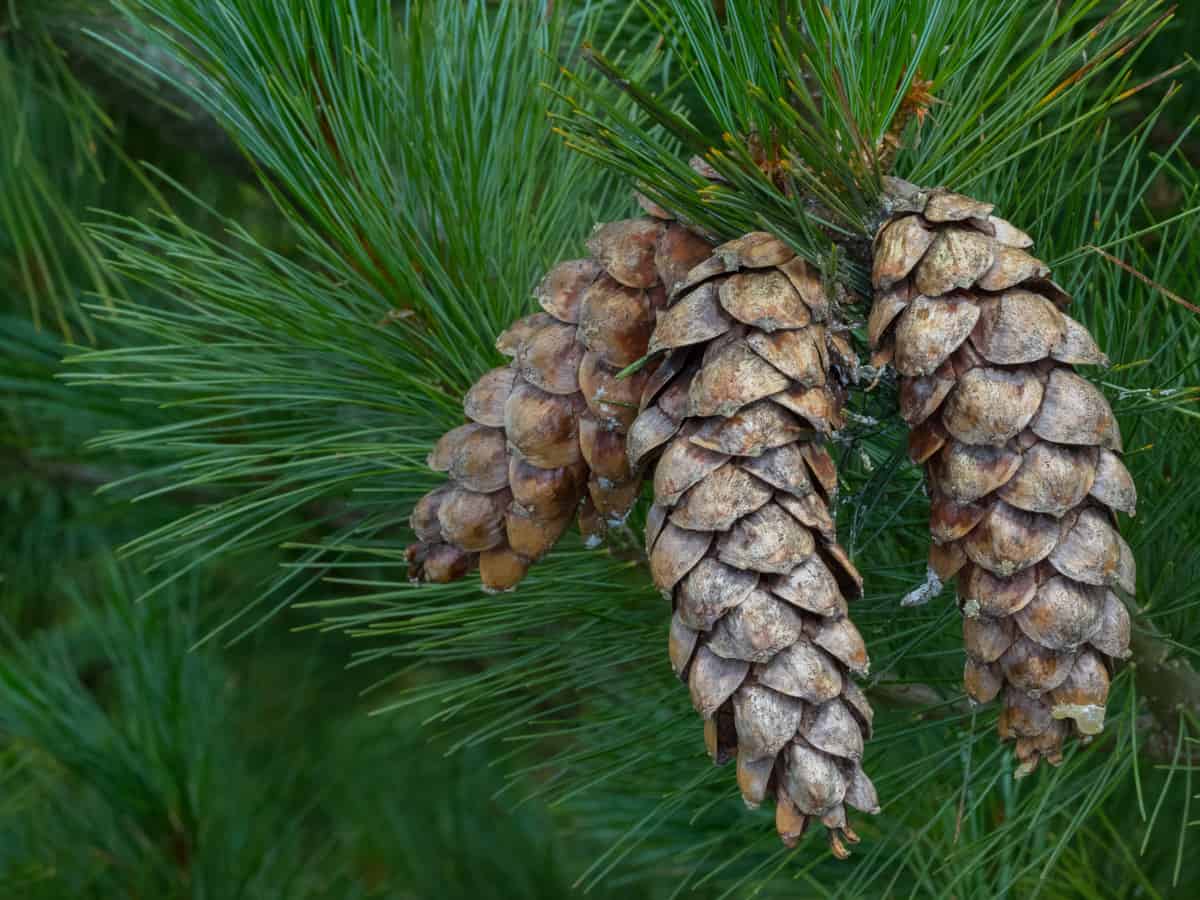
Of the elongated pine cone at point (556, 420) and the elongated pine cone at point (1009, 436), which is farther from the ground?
the elongated pine cone at point (1009, 436)

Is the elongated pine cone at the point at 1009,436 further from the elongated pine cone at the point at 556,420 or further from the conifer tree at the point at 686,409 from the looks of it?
the elongated pine cone at the point at 556,420

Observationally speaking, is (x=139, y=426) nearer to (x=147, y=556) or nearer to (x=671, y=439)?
(x=147, y=556)

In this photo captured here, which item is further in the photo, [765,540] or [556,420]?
[556,420]

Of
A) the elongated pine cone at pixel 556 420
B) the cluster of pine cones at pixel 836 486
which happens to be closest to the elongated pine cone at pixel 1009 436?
the cluster of pine cones at pixel 836 486

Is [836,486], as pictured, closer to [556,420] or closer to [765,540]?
[765,540]

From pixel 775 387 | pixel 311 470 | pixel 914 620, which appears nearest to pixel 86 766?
pixel 311 470

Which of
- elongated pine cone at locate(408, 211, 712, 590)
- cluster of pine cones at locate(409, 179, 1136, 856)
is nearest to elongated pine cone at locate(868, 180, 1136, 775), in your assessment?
cluster of pine cones at locate(409, 179, 1136, 856)

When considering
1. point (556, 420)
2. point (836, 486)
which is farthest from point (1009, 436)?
point (556, 420)
